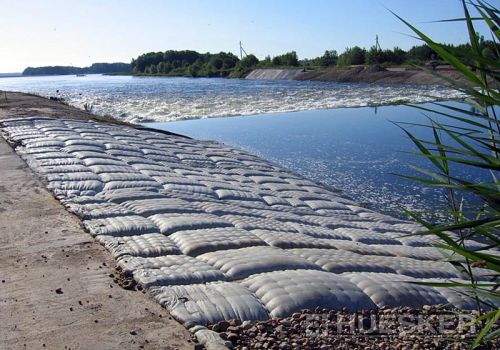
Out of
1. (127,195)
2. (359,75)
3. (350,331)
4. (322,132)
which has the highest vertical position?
(359,75)

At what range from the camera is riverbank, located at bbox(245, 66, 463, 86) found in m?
32.4

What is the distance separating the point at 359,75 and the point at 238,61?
32352mm

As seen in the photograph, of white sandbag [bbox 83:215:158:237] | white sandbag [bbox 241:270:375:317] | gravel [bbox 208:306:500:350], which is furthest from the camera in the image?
white sandbag [bbox 83:215:158:237]

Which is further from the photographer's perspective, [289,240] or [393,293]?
[289,240]

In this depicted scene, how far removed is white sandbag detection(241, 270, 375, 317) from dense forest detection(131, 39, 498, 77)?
29.0m

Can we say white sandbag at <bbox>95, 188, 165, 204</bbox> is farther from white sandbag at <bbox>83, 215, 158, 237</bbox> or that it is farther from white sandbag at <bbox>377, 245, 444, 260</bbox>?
white sandbag at <bbox>377, 245, 444, 260</bbox>

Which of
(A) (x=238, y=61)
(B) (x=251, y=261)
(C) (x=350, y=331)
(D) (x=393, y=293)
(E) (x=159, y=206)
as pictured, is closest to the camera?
(C) (x=350, y=331)

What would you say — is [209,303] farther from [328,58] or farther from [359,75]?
[328,58]

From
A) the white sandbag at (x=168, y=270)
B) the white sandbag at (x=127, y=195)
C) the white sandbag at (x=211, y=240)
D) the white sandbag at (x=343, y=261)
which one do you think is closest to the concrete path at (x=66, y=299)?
the white sandbag at (x=168, y=270)

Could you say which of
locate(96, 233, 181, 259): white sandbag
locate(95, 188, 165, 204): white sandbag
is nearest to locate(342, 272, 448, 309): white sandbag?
locate(96, 233, 181, 259): white sandbag

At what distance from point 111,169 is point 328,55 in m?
55.0

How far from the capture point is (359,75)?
127 feet

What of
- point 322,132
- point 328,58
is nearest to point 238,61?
point 328,58

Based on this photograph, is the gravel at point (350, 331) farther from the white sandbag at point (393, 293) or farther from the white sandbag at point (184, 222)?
the white sandbag at point (184, 222)
